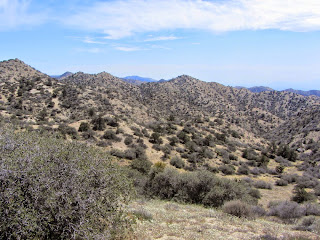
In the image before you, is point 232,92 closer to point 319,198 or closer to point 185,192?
point 319,198

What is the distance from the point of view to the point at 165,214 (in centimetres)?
1061

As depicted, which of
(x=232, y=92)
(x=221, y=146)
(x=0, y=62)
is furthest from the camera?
(x=232, y=92)

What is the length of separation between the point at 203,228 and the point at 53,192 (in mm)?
5750

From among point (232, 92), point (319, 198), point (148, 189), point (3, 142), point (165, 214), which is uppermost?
point (232, 92)

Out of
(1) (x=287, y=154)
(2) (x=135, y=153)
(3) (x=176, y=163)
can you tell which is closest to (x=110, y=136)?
(2) (x=135, y=153)

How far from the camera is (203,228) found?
29.1 feet

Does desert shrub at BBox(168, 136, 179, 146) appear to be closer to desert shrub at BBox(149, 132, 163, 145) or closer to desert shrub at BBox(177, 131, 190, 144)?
desert shrub at BBox(177, 131, 190, 144)

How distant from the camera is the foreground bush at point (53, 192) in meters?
4.98

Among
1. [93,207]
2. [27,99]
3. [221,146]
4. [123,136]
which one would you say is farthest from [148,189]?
[27,99]

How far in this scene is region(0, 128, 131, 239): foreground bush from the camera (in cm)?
498

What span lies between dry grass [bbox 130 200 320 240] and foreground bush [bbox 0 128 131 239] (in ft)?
6.39

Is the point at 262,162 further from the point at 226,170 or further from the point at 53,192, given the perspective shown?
the point at 53,192

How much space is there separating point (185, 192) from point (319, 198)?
13.1 metres

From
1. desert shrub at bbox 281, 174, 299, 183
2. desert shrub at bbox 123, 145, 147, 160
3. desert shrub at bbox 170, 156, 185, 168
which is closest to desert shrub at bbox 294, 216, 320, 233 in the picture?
desert shrub at bbox 170, 156, 185, 168
